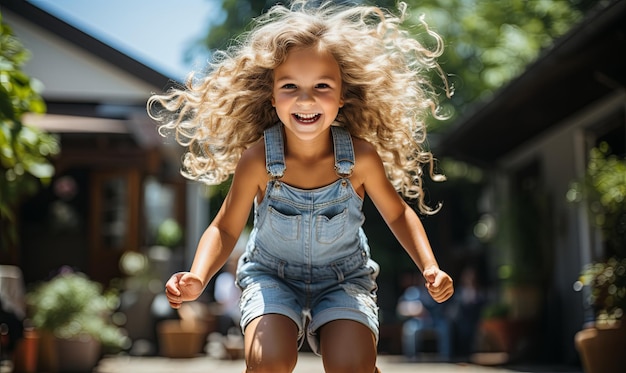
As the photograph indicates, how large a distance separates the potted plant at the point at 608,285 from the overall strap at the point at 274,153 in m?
3.52

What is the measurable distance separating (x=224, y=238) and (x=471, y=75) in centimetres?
1857

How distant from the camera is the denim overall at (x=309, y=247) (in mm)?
3197

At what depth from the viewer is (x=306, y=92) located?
125 inches

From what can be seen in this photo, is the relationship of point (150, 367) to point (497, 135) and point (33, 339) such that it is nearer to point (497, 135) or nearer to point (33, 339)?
point (33, 339)

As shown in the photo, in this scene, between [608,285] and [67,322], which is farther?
[67,322]

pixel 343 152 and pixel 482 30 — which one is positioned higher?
pixel 482 30

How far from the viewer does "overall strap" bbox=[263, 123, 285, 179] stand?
322 centimetres

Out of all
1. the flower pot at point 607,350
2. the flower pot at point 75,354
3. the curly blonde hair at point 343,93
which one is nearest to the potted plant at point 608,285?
the flower pot at point 607,350

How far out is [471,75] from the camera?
21.1 m

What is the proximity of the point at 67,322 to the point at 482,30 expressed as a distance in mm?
15878

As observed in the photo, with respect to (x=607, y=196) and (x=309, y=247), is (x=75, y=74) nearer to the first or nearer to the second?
(x=607, y=196)

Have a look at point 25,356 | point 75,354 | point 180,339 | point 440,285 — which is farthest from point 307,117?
point 180,339

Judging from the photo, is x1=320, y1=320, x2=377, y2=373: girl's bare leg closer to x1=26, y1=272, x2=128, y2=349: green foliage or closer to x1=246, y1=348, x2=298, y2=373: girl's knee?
x1=246, y1=348, x2=298, y2=373: girl's knee

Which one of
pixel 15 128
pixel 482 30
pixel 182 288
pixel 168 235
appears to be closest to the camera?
pixel 182 288
